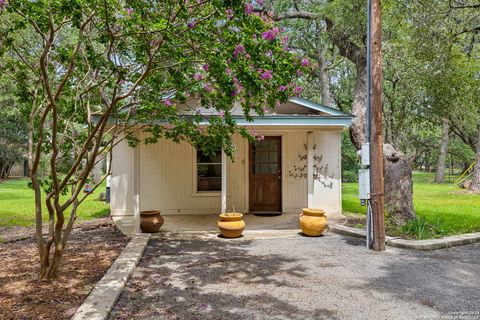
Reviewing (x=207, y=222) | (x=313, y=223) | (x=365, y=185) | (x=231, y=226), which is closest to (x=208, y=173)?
(x=207, y=222)

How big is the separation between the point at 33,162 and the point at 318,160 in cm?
750

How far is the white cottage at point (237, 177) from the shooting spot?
9945 millimetres

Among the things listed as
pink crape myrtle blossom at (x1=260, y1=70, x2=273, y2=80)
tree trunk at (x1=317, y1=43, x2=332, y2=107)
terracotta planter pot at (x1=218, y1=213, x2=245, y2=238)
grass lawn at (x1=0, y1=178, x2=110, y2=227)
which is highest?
tree trunk at (x1=317, y1=43, x2=332, y2=107)

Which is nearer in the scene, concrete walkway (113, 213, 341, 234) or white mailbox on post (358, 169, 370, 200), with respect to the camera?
white mailbox on post (358, 169, 370, 200)

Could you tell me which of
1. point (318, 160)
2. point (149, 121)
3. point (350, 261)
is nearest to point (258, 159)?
point (318, 160)

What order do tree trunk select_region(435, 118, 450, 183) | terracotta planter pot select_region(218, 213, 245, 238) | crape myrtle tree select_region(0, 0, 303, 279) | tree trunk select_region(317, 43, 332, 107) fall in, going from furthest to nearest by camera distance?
tree trunk select_region(435, 118, 450, 183), tree trunk select_region(317, 43, 332, 107), terracotta planter pot select_region(218, 213, 245, 238), crape myrtle tree select_region(0, 0, 303, 279)

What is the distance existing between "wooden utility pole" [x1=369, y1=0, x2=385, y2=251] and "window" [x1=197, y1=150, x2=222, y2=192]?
4.94m

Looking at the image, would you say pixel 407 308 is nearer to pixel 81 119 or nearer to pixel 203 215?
pixel 81 119

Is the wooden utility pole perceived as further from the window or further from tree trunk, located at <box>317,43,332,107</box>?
tree trunk, located at <box>317,43,332,107</box>

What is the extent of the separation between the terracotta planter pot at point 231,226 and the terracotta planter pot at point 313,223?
130cm

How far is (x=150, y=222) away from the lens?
750 centimetres

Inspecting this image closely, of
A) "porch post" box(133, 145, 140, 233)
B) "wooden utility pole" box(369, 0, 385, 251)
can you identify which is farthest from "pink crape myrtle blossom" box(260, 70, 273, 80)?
"porch post" box(133, 145, 140, 233)

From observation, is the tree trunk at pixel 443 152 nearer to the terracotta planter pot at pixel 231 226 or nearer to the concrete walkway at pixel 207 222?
the concrete walkway at pixel 207 222

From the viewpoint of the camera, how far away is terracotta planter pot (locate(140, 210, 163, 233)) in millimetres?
7496
